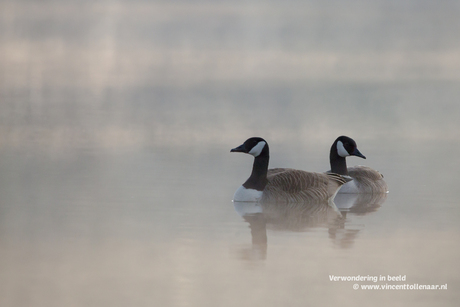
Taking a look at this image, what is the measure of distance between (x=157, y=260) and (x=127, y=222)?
1642 millimetres

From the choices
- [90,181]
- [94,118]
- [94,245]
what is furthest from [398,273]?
[94,118]

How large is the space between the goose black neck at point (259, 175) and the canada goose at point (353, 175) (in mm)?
1837

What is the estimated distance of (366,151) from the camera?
16219mm

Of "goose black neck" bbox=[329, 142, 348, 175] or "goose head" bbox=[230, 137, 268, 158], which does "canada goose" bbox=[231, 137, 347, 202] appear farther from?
"goose black neck" bbox=[329, 142, 348, 175]

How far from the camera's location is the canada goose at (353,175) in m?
11.8

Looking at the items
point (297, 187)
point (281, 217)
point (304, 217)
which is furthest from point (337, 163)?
point (281, 217)

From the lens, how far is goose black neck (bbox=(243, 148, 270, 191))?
34.2 ft

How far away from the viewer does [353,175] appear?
484 inches

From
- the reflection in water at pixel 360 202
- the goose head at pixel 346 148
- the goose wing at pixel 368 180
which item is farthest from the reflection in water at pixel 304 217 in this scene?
the goose head at pixel 346 148

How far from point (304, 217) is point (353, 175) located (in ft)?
9.76

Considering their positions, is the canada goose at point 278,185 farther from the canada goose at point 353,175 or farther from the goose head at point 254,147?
the canada goose at point 353,175

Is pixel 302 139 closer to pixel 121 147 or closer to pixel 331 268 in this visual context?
pixel 121 147

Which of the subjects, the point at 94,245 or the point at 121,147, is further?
the point at 121,147

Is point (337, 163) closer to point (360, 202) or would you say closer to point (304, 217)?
point (360, 202)
